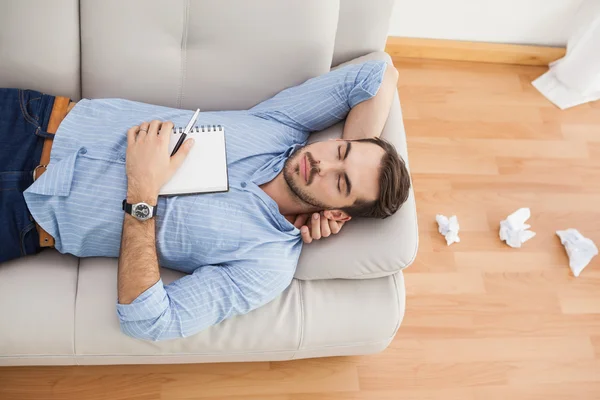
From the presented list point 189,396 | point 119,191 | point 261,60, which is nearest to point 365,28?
point 261,60

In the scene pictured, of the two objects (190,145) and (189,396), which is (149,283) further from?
(189,396)

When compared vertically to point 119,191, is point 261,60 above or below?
above

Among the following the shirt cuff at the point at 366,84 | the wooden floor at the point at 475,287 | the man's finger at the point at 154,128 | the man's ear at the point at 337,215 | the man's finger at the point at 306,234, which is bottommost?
the wooden floor at the point at 475,287

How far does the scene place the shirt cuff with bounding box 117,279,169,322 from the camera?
135 cm

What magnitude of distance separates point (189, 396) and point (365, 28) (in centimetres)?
138

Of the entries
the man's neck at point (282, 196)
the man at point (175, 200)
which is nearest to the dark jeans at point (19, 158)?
the man at point (175, 200)

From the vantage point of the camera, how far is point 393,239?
60.7 inches

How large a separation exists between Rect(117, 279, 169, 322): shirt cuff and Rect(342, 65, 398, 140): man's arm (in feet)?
2.44

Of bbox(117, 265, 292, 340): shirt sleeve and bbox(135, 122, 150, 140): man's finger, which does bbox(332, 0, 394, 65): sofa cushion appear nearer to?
bbox(135, 122, 150, 140): man's finger

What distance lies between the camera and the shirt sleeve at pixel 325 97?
1672 millimetres

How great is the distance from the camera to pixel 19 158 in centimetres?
153

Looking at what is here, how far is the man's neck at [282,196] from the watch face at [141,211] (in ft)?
1.17

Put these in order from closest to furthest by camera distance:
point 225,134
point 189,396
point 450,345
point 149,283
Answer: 1. point 149,283
2. point 225,134
3. point 189,396
4. point 450,345

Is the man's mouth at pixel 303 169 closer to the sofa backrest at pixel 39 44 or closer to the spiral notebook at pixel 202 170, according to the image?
the spiral notebook at pixel 202 170
